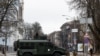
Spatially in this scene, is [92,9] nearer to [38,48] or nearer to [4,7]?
[4,7]

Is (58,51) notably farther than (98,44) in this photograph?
No

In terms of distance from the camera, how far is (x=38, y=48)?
44094mm

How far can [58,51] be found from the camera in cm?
4381

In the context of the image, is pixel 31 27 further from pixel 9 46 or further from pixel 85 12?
pixel 85 12

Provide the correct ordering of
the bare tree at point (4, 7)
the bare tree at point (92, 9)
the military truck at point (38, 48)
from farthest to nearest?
the bare tree at point (92, 9) → the bare tree at point (4, 7) → the military truck at point (38, 48)

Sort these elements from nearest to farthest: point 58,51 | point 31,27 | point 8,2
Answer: point 58,51, point 8,2, point 31,27

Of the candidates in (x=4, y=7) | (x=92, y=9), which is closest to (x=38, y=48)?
(x=4, y=7)

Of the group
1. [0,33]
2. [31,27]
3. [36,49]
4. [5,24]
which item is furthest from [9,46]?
[36,49]

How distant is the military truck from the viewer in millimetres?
43719

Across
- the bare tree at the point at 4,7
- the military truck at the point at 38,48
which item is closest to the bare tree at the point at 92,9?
the bare tree at the point at 4,7

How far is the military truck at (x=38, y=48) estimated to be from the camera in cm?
4372

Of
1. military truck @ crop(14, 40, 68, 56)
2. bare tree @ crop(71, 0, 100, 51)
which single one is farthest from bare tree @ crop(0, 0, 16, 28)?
military truck @ crop(14, 40, 68, 56)

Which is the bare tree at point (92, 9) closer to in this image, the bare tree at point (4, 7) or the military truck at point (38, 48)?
the bare tree at point (4, 7)

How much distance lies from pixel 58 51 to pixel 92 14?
619 inches
